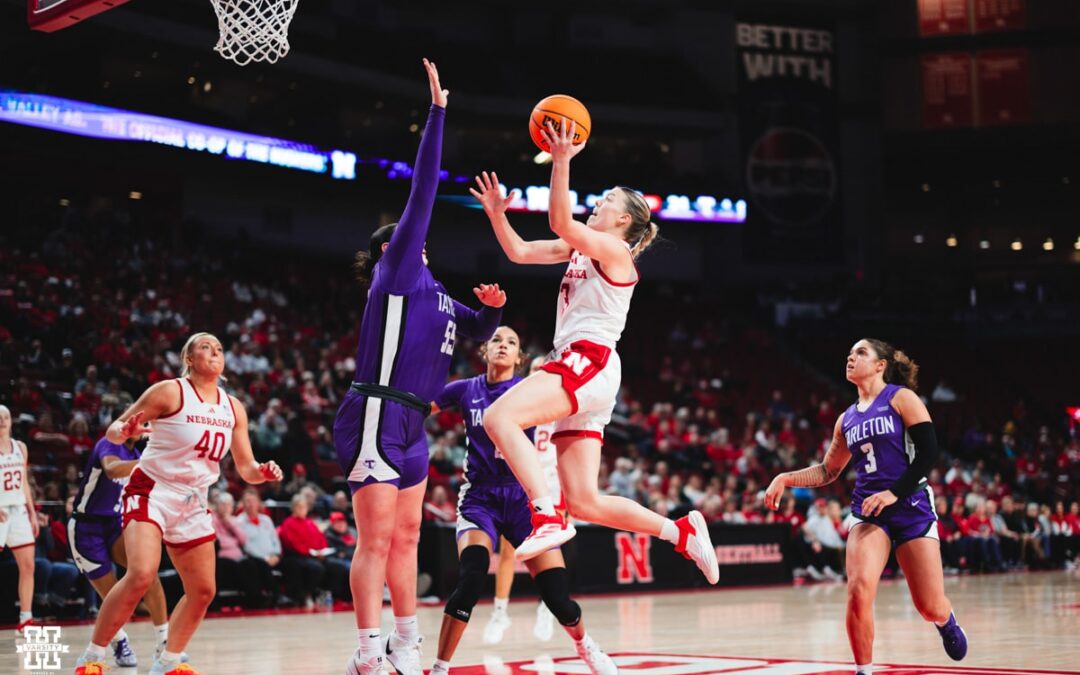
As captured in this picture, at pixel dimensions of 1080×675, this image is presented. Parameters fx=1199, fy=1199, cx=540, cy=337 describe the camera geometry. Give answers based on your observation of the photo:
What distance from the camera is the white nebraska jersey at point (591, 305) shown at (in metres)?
6.21

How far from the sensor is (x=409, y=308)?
6.20 metres

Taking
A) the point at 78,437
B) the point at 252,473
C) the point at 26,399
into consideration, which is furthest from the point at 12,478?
the point at 26,399

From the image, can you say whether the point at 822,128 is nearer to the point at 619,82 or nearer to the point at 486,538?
the point at 619,82

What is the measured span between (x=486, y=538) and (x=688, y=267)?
2995 cm

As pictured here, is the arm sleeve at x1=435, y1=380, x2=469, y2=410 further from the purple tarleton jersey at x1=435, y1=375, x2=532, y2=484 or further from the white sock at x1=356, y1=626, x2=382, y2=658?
the white sock at x1=356, y1=626, x2=382, y2=658

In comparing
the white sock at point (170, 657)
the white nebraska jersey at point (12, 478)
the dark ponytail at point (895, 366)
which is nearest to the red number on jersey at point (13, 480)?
the white nebraska jersey at point (12, 478)

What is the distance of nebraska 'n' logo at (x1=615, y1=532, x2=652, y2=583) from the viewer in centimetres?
1795

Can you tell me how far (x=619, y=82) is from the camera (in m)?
35.7

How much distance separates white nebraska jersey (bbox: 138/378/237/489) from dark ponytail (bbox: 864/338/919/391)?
164 inches

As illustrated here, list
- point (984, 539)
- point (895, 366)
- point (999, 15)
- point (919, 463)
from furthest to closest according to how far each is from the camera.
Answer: point (999, 15)
point (984, 539)
point (895, 366)
point (919, 463)

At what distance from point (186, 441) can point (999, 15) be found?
36776 mm

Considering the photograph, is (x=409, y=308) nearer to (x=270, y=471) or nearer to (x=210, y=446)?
(x=270, y=471)

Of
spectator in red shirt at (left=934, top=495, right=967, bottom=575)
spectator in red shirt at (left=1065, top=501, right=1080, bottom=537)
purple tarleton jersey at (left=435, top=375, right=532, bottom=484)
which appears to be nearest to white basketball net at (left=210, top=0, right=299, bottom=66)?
purple tarleton jersey at (left=435, top=375, right=532, bottom=484)

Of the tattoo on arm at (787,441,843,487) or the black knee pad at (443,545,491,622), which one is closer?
the black knee pad at (443,545,491,622)
